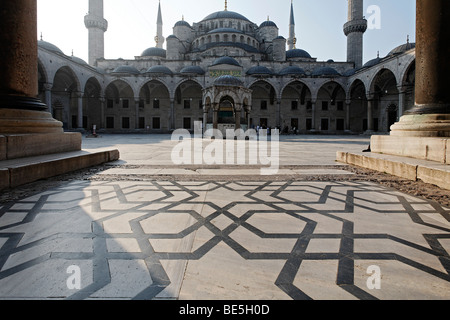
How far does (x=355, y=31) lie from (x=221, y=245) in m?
35.9

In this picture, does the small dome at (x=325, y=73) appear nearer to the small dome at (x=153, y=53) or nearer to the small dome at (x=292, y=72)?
the small dome at (x=292, y=72)

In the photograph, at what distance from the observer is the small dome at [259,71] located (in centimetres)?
2912

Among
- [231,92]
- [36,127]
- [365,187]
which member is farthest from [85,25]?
[365,187]

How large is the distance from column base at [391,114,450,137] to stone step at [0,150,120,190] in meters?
5.70

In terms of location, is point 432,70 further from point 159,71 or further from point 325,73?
point 159,71

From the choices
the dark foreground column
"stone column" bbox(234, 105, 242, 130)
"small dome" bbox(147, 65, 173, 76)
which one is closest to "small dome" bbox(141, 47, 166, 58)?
"small dome" bbox(147, 65, 173, 76)

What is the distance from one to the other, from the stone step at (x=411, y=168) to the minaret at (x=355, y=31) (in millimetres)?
31033

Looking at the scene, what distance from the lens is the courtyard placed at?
1159 mm

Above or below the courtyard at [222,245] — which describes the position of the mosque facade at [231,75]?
above

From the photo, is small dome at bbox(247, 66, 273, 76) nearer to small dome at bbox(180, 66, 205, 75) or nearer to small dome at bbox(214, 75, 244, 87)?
small dome at bbox(180, 66, 205, 75)

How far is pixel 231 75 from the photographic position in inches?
1013

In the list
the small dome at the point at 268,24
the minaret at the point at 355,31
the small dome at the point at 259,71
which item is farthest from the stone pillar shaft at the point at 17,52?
the small dome at the point at 268,24

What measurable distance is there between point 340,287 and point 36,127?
15.8ft

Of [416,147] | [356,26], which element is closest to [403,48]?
[356,26]
